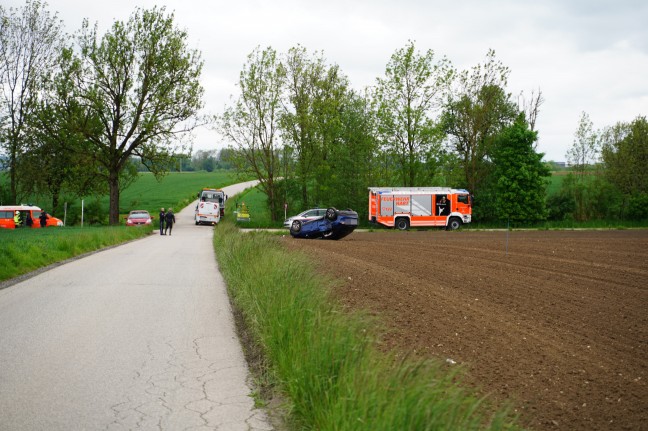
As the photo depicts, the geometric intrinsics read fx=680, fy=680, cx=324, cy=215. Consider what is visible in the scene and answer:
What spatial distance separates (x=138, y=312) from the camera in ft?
36.8

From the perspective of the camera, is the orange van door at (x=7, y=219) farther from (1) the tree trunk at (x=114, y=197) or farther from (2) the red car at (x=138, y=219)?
(2) the red car at (x=138, y=219)

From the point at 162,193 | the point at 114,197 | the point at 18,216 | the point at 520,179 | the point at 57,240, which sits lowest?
the point at 57,240

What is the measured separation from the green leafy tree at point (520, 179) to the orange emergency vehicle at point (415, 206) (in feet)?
20.5

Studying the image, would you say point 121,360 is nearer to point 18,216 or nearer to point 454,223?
point 454,223

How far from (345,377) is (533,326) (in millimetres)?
6035

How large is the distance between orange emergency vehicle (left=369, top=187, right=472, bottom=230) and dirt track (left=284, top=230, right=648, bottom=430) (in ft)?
93.3

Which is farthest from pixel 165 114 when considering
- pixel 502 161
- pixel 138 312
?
pixel 138 312

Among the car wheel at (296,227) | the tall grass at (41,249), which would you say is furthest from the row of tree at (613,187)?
the tall grass at (41,249)

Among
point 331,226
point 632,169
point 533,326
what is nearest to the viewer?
point 533,326

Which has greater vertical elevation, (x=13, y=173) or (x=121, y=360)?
(x=13, y=173)

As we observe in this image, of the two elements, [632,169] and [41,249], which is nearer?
[41,249]

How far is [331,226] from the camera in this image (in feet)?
114

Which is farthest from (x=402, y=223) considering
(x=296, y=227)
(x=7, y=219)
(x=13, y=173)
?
(x=13, y=173)

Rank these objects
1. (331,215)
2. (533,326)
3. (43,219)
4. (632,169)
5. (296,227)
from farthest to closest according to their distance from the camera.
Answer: (632,169)
(43,219)
(296,227)
(331,215)
(533,326)
